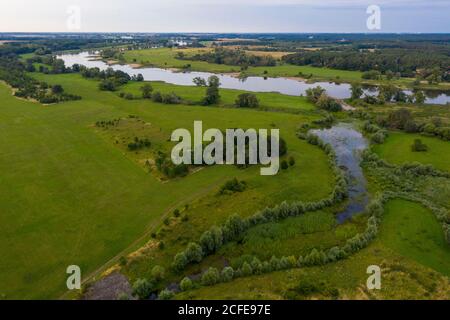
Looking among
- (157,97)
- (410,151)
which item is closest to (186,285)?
(410,151)

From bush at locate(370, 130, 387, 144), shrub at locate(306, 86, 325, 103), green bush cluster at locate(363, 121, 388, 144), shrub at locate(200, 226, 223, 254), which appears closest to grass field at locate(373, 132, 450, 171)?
bush at locate(370, 130, 387, 144)

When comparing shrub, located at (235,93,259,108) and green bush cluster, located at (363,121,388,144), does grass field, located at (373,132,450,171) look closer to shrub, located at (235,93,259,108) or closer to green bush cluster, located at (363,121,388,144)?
green bush cluster, located at (363,121,388,144)

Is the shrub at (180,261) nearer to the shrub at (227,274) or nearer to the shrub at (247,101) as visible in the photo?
the shrub at (227,274)

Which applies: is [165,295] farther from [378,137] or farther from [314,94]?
[314,94]

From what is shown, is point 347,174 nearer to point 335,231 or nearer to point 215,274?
point 335,231
